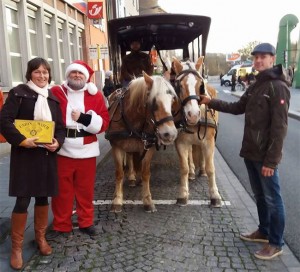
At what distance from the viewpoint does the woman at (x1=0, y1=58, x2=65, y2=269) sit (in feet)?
10.7

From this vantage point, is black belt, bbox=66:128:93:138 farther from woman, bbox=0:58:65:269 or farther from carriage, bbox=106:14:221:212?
carriage, bbox=106:14:221:212

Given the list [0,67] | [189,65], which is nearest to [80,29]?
[0,67]

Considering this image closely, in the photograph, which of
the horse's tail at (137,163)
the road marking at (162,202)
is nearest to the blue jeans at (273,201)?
the road marking at (162,202)

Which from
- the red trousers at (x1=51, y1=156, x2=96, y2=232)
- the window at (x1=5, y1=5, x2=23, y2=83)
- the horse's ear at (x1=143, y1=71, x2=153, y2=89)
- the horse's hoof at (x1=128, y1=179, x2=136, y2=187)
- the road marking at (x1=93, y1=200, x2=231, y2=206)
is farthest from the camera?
the window at (x1=5, y1=5, x2=23, y2=83)

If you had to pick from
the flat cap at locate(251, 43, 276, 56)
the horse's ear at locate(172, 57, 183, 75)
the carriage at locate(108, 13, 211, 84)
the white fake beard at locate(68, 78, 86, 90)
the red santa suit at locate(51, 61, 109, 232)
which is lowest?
the red santa suit at locate(51, 61, 109, 232)

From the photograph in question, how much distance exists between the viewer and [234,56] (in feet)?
180

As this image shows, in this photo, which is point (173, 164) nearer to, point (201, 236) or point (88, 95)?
point (201, 236)

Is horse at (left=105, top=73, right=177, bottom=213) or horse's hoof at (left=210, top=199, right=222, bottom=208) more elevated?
horse at (left=105, top=73, right=177, bottom=213)

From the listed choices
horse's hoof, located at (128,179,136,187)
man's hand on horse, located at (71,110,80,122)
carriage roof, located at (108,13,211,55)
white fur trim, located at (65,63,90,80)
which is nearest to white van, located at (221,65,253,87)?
carriage roof, located at (108,13,211,55)

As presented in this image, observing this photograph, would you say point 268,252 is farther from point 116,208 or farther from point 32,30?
point 32,30

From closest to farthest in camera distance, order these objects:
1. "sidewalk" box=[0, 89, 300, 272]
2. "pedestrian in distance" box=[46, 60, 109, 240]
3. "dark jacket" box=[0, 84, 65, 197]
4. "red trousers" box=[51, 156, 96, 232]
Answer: "dark jacket" box=[0, 84, 65, 197] < "sidewalk" box=[0, 89, 300, 272] < "pedestrian in distance" box=[46, 60, 109, 240] < "red trousers" box=[51, 156, 96, 232]

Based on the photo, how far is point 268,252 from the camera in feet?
11.6

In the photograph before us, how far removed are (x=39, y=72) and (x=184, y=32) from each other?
4724 mm

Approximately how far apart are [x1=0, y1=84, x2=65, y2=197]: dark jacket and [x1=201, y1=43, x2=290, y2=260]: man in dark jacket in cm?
193
